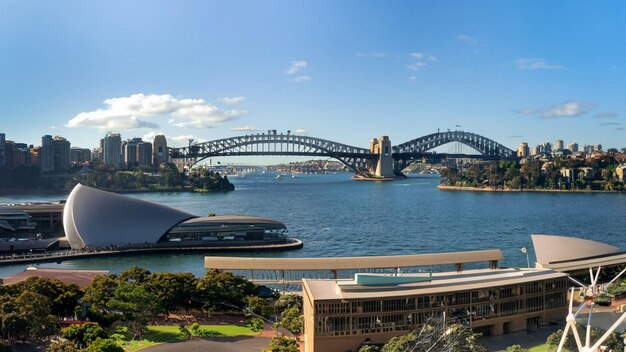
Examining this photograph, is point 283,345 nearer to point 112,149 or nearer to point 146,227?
point 146,227

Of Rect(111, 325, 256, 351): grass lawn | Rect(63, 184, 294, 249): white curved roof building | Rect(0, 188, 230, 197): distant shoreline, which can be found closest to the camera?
Rect(111, 325, 256, 351): grass lawn

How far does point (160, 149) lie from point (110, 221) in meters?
58.6

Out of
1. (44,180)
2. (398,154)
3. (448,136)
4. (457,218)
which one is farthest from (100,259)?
(448,136)

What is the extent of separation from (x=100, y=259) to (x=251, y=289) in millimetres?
10098

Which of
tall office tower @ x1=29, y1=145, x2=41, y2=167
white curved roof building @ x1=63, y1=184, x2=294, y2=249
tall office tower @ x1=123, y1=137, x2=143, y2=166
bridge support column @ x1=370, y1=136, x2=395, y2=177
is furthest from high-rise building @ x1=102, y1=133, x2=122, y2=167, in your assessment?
white curved roof building @ x1=63, y1=184, x2=294, y2=249

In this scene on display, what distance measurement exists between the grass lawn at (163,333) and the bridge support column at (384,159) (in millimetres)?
72612

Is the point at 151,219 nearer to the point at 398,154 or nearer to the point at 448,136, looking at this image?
the point at 398,154

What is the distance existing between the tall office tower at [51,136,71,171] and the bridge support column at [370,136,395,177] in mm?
39338

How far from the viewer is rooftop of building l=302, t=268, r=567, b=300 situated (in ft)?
30.8

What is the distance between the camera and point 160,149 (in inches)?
3127

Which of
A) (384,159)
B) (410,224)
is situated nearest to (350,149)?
(384,159)

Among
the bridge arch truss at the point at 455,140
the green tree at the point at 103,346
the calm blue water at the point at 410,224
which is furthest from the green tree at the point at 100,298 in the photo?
the bridge arch truss at the point at 455,140

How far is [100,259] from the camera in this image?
20.6m

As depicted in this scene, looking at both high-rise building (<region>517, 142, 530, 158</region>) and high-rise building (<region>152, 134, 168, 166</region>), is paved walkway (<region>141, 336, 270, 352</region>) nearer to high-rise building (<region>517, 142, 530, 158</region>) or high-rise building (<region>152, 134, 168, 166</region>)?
high-rise building (<region>152, 134, 168, 166</region>)
